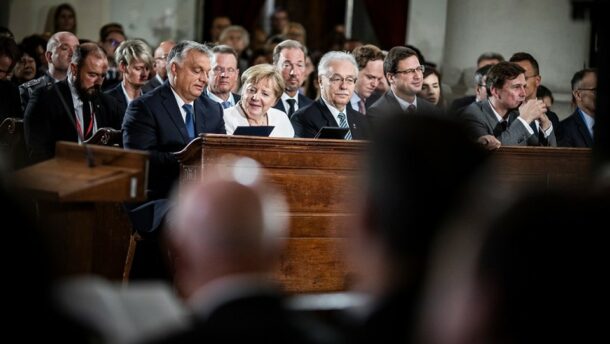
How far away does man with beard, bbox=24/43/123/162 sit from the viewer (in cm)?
688

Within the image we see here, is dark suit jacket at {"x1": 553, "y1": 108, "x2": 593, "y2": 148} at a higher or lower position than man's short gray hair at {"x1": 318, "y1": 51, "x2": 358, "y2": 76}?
lower

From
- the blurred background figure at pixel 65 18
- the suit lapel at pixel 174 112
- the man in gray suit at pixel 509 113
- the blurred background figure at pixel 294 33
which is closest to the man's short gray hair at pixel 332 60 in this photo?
the man in gray suit at pixel 509 113

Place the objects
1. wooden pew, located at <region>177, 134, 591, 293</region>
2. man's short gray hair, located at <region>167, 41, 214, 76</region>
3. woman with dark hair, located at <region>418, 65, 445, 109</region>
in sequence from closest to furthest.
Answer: wooden pew, located at <region>177, 134, 591, 293</region>
man's short gray hair, located at <region>167, 41, 214, 76</region>
woman with dark hair, located at <region>418, 65, 445, 109</region>

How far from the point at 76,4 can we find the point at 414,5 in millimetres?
3899

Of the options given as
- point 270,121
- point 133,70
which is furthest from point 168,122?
point 133,70

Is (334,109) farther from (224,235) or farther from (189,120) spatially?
(224,235)

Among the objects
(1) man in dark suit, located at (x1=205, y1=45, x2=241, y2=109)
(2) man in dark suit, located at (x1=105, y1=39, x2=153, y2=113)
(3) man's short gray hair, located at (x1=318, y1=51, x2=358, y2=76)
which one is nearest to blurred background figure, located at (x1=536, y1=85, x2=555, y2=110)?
(3) man's short gray hair, located at (x1=318, y1=51, x2=358, y2=76)

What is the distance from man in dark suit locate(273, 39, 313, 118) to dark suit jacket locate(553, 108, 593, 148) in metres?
1.89

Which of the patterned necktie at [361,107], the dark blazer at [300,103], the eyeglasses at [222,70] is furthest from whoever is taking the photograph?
the patterned necktie at [361,107]

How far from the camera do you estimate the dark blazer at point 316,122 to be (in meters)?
7.37

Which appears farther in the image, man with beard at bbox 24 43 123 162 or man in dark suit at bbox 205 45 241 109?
man in dark suit at bbox 205 45 241 109

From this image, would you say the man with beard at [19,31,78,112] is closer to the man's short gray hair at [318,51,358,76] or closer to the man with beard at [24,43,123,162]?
the man with beard at [24,43,123,162]

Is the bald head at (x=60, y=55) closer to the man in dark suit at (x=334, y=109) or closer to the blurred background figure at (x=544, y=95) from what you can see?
the man in dark suit at (x=334, y=109)

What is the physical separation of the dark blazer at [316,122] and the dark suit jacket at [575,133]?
1653 mm
